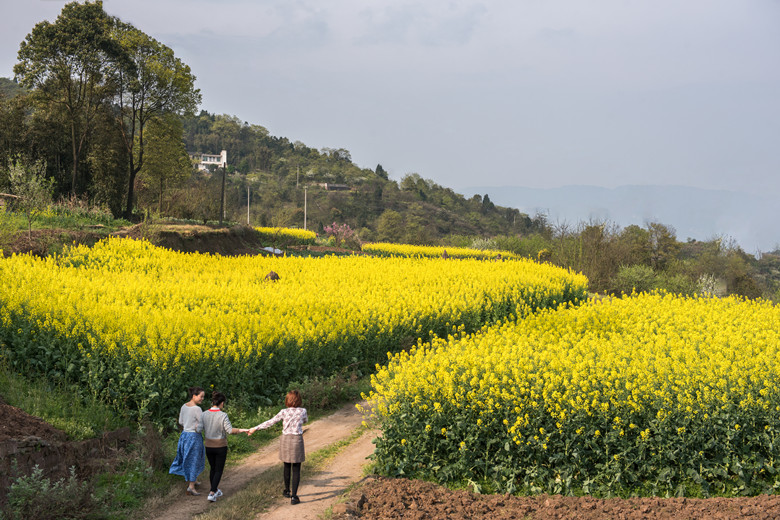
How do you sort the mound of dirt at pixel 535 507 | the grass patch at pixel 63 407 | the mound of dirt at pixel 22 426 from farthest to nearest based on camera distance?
the grass patch at pixel 63 407 → the mound of dirt at pixel 22 426 → the mound of dirt at pixel 535 507

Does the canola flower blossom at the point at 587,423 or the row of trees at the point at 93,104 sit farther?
the row of trees at the point at 93,104

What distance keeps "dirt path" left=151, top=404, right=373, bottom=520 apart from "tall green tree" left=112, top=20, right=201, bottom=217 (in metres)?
28.2

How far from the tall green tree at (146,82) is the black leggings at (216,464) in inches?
1150

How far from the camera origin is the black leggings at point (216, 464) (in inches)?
251

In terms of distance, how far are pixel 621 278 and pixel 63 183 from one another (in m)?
31.2

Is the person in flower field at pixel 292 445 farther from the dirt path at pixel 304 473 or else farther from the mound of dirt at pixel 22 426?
the mound of dirt at pixel 22 426

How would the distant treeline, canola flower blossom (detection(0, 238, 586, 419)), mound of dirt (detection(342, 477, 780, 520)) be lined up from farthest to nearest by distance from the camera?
1. the distant treeline
2. canola flower blossom (detection(0, 238, 586, 419))
3. mound of dirt (detection(342, 477, 780, 520))

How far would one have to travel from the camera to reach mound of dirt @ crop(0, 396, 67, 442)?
6.27 metres

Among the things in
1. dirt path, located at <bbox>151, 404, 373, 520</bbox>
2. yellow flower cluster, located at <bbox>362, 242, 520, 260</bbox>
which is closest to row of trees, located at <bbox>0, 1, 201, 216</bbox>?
yellow flower cluster, located at <bbox>362, 242, 520, 260</bbox>

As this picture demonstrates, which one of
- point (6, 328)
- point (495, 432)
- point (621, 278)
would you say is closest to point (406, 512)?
point (495, 432)

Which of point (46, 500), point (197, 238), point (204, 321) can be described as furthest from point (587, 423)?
point (197, 238)

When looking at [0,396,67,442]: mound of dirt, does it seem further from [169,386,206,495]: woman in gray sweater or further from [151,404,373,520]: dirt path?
[151,404,373,520]: dirt path

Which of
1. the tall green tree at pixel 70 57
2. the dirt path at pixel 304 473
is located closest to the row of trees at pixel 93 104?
the tall green tree at pixel 70 57

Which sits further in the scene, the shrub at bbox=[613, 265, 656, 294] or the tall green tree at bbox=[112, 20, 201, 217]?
the tall green tree at bbox=[112, 20, 201, 217]
